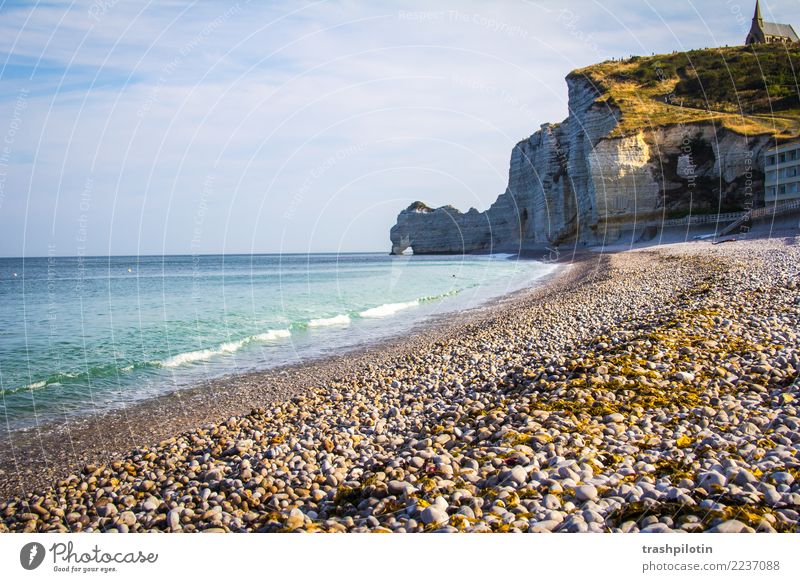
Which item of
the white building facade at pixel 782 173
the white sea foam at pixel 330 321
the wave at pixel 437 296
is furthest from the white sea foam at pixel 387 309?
the white building facade at pixel 782 173

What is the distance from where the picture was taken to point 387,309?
26.1 meters

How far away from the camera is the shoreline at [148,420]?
7.71 m

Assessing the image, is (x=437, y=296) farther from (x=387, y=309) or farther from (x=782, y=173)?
(x=782, y=173)

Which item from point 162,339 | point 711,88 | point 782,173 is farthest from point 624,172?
point 162,339

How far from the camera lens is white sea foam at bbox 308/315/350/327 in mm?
21766

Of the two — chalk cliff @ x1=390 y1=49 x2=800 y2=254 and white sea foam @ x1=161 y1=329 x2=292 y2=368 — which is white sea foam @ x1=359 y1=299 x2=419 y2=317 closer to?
white sea foam @ x1=161 y1=329 x2=292 y2=368

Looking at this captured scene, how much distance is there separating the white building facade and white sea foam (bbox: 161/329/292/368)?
4305 cm

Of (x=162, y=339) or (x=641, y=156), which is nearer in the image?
(x=162, y=339)

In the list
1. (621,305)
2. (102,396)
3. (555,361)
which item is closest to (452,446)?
(555,361)

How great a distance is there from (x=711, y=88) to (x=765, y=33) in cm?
2910

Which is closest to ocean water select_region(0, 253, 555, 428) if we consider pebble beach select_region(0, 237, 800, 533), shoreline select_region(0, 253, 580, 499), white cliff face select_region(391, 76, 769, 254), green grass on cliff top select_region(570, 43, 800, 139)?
shoreline select_region(0, 253, 580, 499)

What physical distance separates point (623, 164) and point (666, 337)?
1875 inches

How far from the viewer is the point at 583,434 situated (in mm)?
5449
